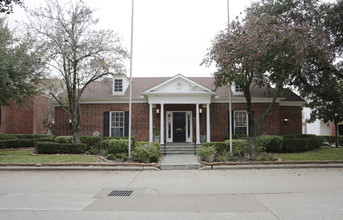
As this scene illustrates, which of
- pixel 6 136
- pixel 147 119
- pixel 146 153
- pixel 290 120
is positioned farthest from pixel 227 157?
pixel 6 136

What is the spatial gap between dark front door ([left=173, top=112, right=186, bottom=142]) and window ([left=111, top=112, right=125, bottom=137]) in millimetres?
3571

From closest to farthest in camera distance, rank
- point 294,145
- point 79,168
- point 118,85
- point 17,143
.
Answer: point 79,168
point 294,145
point 118,85
point 17,143

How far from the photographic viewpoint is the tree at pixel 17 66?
12.4m

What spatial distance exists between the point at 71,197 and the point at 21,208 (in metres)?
1.11

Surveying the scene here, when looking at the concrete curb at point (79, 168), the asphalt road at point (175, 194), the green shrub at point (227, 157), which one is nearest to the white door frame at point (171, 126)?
the green shrub at point (227, 157)

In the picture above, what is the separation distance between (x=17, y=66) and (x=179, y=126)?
10.0m

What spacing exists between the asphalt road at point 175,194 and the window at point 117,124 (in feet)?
23.9

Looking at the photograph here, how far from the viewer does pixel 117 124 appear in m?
16.8

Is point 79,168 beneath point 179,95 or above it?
beneath

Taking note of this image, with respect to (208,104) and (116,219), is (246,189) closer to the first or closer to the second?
(116,219)

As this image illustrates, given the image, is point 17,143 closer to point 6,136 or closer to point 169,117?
point 6,136

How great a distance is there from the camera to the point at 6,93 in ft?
43.1

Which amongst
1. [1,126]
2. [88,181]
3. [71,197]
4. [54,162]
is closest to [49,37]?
[54,162]

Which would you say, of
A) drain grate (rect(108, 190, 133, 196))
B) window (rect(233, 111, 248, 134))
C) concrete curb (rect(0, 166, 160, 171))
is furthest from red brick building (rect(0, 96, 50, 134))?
drain grate (rect(108, 190, 133, 196))
